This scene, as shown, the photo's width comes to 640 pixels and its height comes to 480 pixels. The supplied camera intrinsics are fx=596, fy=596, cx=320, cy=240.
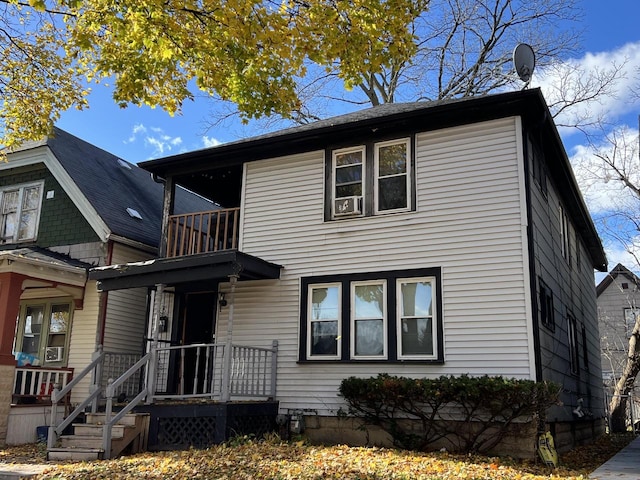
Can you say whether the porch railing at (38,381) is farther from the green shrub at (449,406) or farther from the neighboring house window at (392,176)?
the neighboring house window at (392,176)

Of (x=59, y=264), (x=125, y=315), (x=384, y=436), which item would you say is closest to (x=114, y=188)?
(x=59, y=264)

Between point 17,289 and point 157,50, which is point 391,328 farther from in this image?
point 17,289

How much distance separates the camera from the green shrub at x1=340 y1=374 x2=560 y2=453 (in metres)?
8.94

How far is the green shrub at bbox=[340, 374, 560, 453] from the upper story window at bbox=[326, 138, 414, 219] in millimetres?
3247

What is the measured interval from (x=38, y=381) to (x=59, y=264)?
2540 mm

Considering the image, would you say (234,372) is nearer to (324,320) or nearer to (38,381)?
(324,320)

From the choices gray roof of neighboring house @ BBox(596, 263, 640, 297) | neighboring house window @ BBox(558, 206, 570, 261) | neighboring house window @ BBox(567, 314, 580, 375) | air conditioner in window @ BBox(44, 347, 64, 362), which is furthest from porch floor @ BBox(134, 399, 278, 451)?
gray roof of neighboring house @ BBox(596, 263, 640, 297)

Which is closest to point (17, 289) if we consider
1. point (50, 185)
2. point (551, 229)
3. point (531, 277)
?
point (50, 185)

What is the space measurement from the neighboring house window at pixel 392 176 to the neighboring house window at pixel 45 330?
8.27 metres

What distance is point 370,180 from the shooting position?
11.6 metres

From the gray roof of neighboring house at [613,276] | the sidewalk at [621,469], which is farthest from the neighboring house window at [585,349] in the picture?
the gray roof of neighboring house at [613,276]

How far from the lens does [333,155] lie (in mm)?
12047

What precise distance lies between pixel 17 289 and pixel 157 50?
22.7 ft

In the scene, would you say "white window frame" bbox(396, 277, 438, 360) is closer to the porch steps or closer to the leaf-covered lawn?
the leaf-covered lawn
